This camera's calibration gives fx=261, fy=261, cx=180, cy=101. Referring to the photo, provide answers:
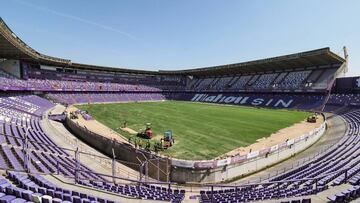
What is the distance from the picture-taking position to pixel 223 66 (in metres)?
85.6

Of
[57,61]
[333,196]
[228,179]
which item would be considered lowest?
[228,179]

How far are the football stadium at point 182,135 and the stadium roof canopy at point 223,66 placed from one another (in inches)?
11.5

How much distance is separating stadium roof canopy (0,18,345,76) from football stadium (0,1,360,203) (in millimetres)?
292

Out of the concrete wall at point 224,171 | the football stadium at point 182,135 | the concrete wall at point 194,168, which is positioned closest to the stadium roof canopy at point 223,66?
the football stadium at point 182,135

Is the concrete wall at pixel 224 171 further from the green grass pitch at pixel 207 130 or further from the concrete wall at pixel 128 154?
the green grass pitch at pixel 207 130

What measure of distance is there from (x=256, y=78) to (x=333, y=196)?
76.2 metres

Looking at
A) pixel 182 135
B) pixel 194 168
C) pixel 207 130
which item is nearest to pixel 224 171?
pixel 194 168

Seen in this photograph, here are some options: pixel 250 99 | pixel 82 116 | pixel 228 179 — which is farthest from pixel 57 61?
pixel 228 179

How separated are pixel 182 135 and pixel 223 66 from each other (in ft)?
184

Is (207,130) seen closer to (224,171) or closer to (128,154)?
(128,154)

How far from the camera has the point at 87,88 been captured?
77938 mm

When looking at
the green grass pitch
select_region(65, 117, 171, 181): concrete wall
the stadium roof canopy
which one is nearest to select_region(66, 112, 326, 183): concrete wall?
select_region(65, 117, 171, 181): concrete wall

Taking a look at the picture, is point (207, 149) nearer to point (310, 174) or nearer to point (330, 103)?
point (310, 174)

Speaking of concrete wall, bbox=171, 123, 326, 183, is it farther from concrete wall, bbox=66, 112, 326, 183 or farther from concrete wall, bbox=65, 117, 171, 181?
concrete wall, bbox=65, 117, 171, 181
